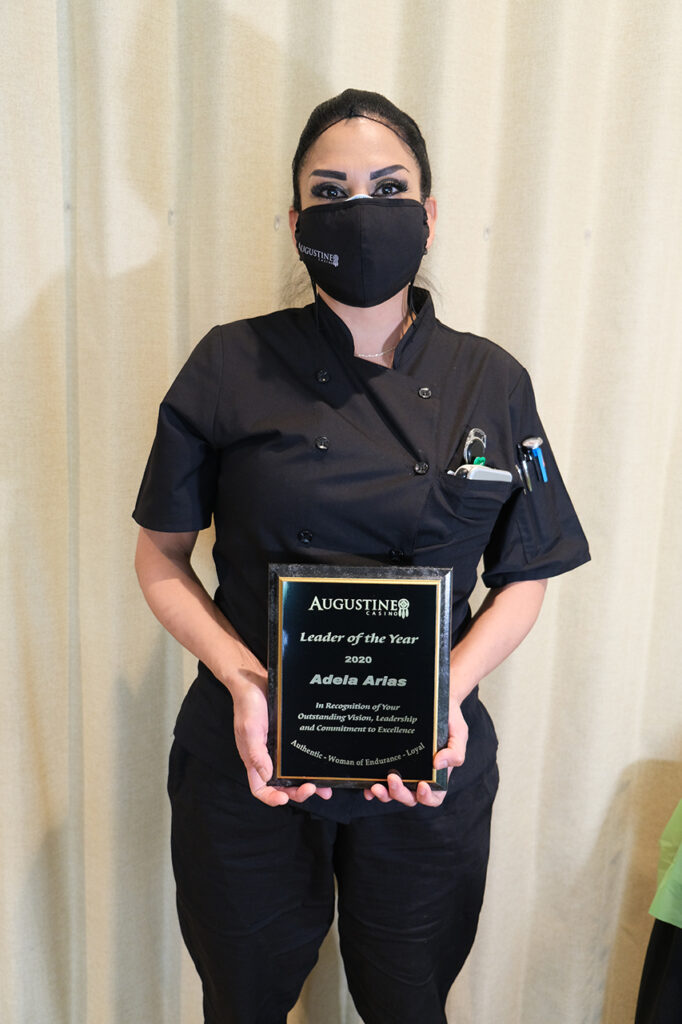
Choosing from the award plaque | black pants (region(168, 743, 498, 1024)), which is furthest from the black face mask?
black pants (region(168, 743, 498, 1024))

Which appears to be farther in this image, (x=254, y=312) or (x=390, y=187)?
(x=254, y=312)

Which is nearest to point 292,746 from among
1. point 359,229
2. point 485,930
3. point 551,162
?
point 359,229

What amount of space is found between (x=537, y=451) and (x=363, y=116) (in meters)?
0.50

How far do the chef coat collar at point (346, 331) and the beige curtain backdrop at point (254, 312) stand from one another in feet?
1.08

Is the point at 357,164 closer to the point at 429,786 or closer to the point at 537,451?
the point at 537,451

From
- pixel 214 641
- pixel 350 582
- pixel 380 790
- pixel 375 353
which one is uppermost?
pixel 375 353

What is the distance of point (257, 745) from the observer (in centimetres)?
92

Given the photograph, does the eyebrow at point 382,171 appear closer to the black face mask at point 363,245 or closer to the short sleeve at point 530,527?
the black face mask at point 363,245

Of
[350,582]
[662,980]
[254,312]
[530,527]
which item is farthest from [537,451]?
[662,980]

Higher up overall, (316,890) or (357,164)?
(357,164)

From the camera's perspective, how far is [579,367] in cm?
141

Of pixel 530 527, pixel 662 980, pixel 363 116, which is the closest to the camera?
pixel 363 116

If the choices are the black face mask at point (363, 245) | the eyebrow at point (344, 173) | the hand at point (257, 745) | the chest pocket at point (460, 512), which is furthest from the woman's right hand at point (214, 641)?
the eyebrow at point (344, 173)

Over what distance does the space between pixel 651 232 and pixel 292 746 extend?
1.06 m
